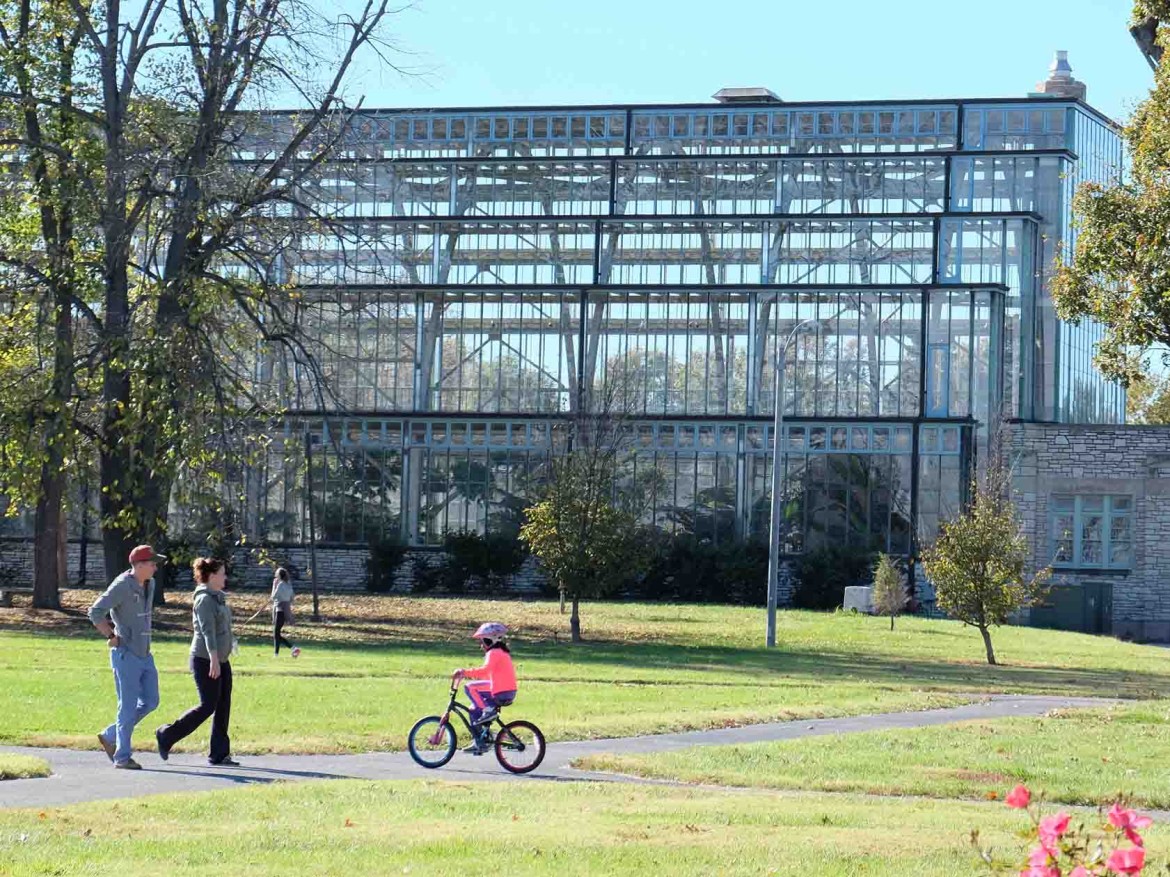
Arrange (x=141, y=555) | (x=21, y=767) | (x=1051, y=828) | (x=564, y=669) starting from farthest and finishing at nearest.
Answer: (x=564, y=669) < (x=141, y=555) < (x=21, y=767) < (x=1051, y=828)

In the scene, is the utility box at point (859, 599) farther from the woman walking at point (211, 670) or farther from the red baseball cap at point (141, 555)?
the red baseball cap at point (141, 555)

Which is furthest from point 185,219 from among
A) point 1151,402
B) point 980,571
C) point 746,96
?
point 1151,402

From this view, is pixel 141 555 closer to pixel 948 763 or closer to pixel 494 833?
pixel 494 833

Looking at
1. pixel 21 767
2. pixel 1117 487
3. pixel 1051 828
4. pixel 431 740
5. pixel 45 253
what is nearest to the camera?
pixel 1051 828

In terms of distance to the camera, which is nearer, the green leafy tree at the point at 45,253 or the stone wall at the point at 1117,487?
the green leafy tree at the point at 45,253

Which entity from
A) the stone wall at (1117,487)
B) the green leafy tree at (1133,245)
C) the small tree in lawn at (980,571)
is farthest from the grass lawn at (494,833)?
the stone wall at (1117,487)

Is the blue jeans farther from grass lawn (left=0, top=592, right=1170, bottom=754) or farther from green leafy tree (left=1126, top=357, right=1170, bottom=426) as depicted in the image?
green leafy tree (left=1126, top=357, right=1170, bottom=426)

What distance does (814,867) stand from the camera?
10508 millimetres

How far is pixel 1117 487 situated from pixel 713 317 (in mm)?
12867

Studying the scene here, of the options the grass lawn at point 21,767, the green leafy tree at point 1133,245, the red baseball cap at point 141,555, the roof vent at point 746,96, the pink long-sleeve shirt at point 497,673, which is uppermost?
the roof vent at point 746,96

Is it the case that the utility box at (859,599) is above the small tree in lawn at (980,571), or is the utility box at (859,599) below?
below

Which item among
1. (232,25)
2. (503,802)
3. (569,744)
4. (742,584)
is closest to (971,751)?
(569,744)

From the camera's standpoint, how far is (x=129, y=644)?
15898 mm

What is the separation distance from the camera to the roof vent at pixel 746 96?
59.9 m
